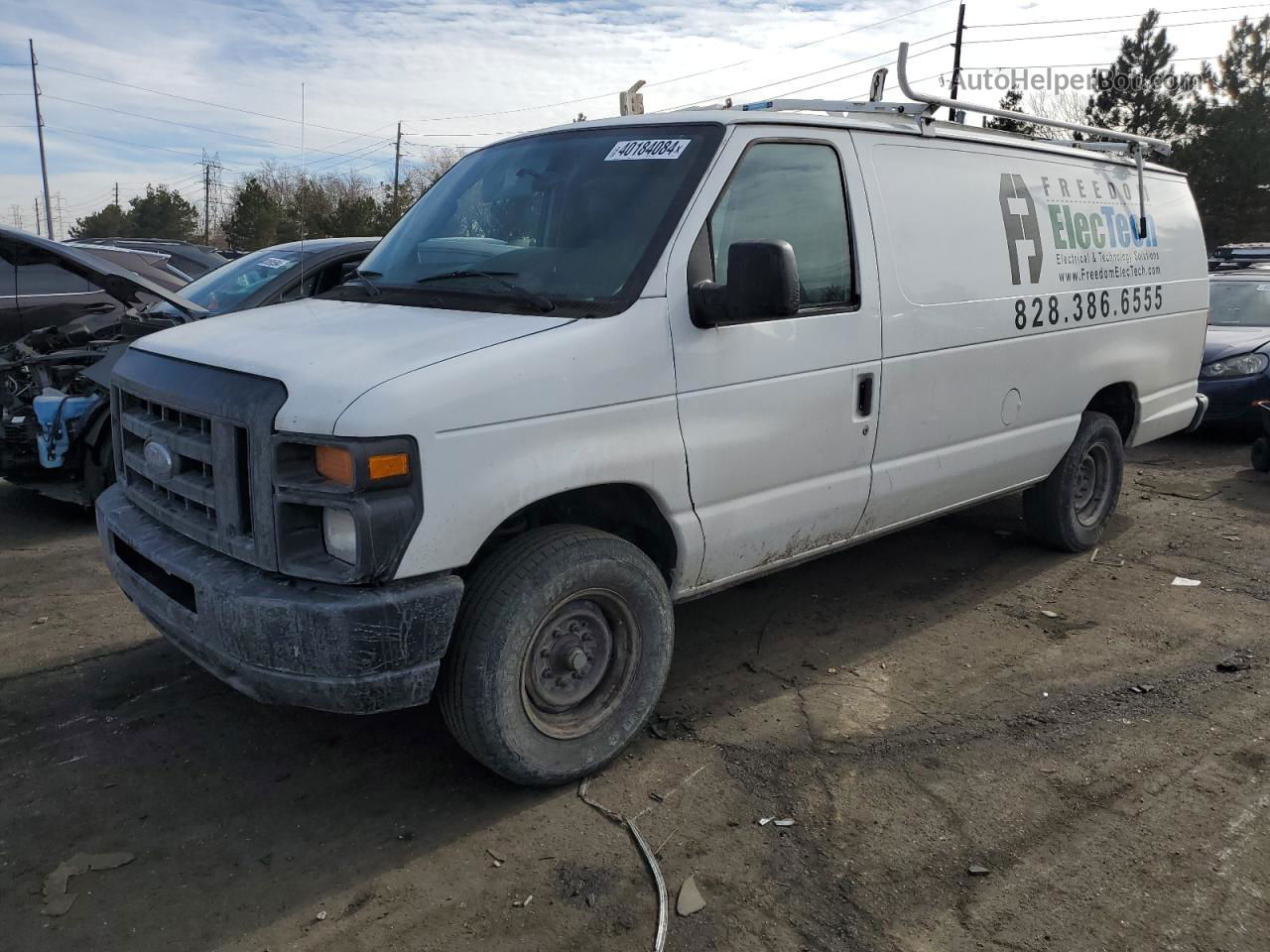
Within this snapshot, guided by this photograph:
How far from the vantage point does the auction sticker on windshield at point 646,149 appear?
3.74m

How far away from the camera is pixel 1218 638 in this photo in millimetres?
4848

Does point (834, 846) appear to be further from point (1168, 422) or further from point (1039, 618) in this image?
point (1168, 422)

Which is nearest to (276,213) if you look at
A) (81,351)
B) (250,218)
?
(250,218)

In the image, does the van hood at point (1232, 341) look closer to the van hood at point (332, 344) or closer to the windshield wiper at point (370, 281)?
the windshield wiper at point (370, 281)

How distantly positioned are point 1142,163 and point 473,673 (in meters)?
5.26

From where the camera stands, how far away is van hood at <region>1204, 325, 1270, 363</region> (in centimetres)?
952

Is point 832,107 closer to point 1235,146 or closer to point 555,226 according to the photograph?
point 555,226

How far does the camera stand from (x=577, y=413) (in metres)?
3.23

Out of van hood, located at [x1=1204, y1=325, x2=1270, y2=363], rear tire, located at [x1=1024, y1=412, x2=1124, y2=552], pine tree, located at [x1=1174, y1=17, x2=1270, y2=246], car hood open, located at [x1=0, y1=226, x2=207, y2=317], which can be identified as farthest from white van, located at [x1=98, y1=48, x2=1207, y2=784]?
pine tree, located at [x1=1174, y1=17, x2=1270, y2=246]

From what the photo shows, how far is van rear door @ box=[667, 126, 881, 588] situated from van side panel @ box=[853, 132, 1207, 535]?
6.8 inches

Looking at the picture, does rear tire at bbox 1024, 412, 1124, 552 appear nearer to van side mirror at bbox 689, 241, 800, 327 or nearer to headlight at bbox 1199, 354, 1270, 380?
van side mirror at bbox 689, 241, 800, 327

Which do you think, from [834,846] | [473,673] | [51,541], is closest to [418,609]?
[473,673]

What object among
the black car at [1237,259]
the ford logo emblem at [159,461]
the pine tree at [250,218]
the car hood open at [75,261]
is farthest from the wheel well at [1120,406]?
the pine tree at [250,218]

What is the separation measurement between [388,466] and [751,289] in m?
1.36
